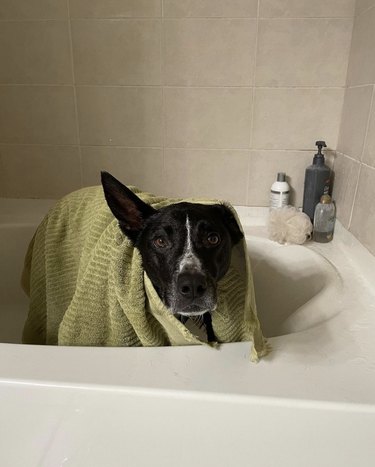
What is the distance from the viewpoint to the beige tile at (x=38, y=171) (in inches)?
58.5

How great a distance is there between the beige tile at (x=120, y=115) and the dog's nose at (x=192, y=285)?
2.78 feet

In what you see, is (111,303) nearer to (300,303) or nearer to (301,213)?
(300,303)

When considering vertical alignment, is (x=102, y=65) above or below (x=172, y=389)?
above

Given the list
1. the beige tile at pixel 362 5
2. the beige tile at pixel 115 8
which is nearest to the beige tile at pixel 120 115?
the beige tile at pixel 115 8

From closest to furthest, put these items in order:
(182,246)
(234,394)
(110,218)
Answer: (234,394), (182,246), (110,218)

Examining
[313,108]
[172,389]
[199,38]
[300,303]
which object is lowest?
[300,303]

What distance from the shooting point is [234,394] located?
58 centimetres

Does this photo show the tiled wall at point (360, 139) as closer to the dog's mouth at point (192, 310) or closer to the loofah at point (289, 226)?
the loofah at point (289, 226)

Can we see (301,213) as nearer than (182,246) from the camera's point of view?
No

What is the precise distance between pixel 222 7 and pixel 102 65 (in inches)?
19.1

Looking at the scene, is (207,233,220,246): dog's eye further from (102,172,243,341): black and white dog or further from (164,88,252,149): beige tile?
(164,88,252,149): beige tile

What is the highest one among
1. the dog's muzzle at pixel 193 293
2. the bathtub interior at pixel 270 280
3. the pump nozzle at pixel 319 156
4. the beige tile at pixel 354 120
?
the beige tile at pixel 354 120

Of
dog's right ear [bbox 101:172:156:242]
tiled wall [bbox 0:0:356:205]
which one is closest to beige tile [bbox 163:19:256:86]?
tiled wall [bbox 0:0:356:205]

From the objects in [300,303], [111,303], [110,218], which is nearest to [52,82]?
[110,218]
